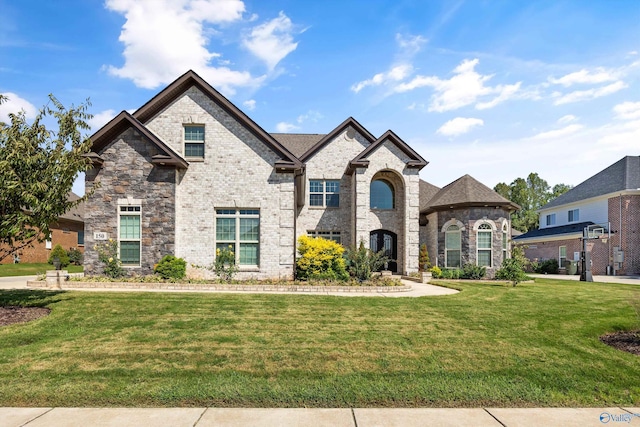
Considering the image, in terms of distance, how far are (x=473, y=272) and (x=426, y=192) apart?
8.20m

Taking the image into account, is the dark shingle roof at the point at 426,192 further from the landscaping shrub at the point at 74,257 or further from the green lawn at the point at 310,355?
the landscaping shrub at the point at 74,257

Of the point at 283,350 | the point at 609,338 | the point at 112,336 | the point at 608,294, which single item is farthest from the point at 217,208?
the point at 608,294

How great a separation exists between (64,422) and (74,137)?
8.66m

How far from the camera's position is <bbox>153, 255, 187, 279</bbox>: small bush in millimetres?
15102

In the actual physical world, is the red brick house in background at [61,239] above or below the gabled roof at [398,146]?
below

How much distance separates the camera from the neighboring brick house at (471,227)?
22.4m

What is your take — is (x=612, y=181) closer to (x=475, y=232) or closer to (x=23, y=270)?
(x=475, y=232)

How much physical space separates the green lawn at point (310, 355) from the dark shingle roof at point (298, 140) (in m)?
16.3

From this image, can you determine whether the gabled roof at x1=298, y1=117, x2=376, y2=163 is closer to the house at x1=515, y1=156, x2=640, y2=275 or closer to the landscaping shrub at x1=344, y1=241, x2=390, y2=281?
the landscaping shrub at x1=344, y1=241, x2=390, y2=281

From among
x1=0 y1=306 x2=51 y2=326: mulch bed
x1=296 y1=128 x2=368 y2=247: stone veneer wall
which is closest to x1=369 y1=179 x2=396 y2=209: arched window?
x1=296 y1=128 x2=368 y2=247: stone veneer wall

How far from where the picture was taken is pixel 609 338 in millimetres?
8273

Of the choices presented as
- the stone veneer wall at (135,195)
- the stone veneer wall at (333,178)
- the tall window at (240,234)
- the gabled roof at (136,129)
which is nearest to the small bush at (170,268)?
the stone veneer wall at (135,195)

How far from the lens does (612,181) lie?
31938mm

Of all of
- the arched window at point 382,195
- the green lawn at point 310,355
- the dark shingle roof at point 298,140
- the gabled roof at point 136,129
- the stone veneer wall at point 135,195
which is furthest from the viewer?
the dark shingle roof at point 298,140
